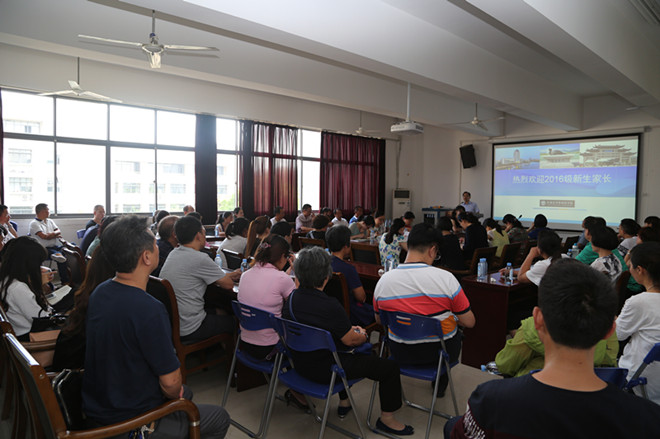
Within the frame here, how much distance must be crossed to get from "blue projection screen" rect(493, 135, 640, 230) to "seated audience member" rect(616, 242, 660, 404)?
8.69 m

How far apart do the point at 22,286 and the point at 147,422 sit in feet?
5.22

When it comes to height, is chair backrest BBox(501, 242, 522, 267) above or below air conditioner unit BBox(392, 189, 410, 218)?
below

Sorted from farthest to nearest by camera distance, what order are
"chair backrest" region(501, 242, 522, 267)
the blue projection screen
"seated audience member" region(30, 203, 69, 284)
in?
the blue projection screen < "seated audience member" region(30, 203, 69, 284) < "chair backrest" region(501, 242, 522, 267)

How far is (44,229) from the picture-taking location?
6.86m

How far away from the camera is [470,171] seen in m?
12.0

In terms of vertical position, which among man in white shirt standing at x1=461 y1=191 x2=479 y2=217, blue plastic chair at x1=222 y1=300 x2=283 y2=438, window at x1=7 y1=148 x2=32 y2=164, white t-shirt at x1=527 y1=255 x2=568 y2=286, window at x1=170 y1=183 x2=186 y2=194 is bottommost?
blue plastic chair at x1=222 y1=300 x2=283 y2=438

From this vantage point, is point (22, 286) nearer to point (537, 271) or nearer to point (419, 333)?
point (419, 333)

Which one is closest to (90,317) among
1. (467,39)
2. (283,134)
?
(467,39)

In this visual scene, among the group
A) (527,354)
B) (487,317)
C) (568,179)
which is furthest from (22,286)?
(568,179)

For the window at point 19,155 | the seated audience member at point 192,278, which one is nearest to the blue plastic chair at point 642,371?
the seated audience member at point 192,278

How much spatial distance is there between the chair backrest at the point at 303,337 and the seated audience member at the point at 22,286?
1.50m

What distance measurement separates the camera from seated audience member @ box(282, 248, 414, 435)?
7.76 ft

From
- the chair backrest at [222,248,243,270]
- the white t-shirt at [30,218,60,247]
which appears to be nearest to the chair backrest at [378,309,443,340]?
the chair backrest at [222,248,243,270]

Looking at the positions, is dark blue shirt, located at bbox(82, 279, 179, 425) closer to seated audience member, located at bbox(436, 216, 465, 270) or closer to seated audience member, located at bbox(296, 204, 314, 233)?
seated audience member, located at bbox(436, 216, 465, 270)
